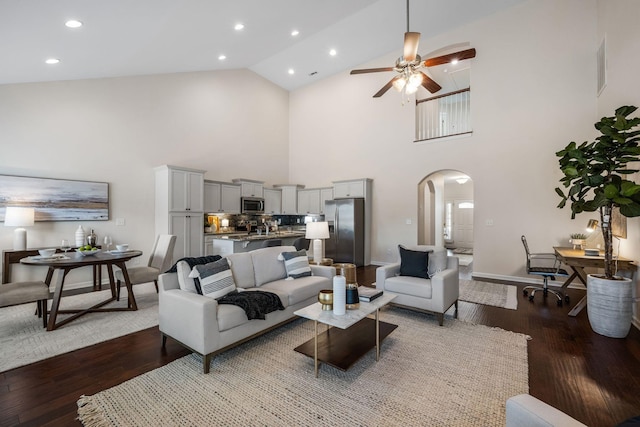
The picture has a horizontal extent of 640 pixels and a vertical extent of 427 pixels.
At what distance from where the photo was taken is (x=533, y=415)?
106cm

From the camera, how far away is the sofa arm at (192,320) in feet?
7.42

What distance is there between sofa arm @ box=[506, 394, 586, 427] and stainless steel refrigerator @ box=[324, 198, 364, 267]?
224 inches

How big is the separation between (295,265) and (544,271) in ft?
12.4

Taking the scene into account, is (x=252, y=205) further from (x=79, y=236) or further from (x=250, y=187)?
(x=79, y=236)

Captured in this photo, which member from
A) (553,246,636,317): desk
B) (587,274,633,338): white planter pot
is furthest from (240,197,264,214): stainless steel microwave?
(587,274,633,338): white planter pot

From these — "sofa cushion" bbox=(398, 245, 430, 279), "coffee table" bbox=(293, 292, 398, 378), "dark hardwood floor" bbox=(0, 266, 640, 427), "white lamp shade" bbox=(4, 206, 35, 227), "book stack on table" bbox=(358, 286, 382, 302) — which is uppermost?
"white lamp shade" bbox=(4, 206, 35, 227)

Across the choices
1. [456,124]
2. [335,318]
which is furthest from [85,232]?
[456,124]

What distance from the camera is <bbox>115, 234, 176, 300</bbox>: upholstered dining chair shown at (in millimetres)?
3919

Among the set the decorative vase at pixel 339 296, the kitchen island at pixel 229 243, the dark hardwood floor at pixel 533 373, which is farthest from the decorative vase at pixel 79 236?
the decorative vase at pixel 339 296

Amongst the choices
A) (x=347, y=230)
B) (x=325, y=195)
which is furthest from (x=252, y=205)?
(x=347, y=230)

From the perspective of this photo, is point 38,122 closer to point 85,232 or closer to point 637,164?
point 85,232

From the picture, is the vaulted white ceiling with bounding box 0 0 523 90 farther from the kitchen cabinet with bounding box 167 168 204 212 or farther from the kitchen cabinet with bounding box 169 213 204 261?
the kitchen cabinet with bounding box 169 213 204 261

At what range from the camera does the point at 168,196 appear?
546cm

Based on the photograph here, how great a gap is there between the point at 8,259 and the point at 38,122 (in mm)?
2165
